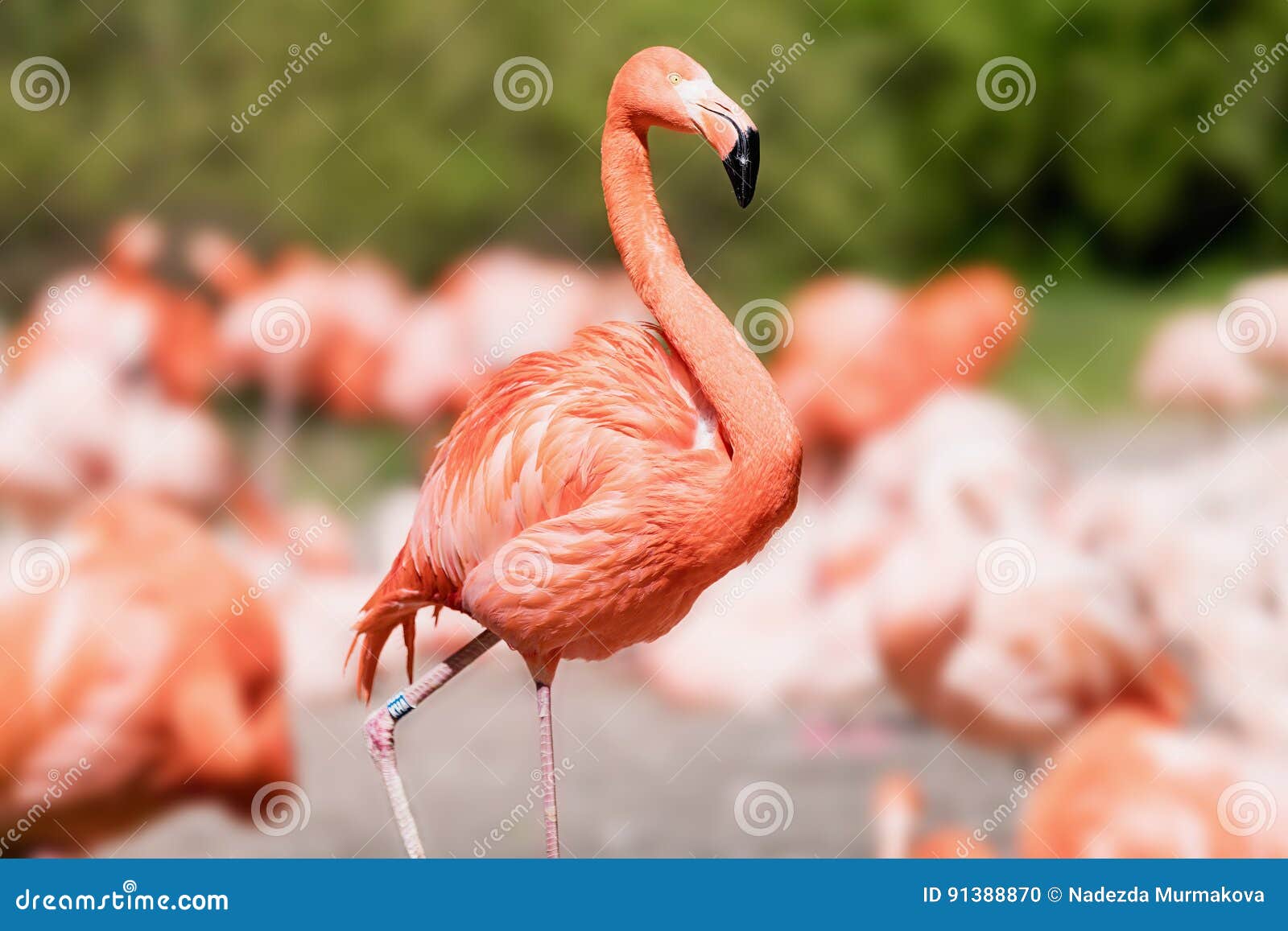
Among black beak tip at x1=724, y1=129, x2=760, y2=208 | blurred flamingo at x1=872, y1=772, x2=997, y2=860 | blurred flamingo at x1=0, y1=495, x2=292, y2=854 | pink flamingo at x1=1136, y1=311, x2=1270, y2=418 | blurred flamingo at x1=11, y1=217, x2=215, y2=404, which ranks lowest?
blurred flamingo at x1=0, y1=495, x2=292, y2=854

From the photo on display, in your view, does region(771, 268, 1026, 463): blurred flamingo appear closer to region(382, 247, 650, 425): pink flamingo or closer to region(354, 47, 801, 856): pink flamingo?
region(382, 247, 650, 425): pink flamingo

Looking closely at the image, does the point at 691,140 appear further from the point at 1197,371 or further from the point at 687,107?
the point at 1197,371

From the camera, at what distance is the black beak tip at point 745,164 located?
1.85 metres

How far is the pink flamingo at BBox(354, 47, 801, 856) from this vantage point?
1.94m

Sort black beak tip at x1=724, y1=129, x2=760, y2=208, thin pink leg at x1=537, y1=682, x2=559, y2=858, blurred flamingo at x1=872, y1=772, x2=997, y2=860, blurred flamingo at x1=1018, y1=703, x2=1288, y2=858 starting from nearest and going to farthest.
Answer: black beak tip at x1=724, y1=129, x2=760, y2=208 → thin pink leg at x1=537, y1=682, x2=559, y2=858 → blurred flamingo at x1=1018, y1=703, x2=1288, y2=858 → blurred flamingo at x1=872, y1=772, x2=997, y2=860

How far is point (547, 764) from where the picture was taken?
2.18 m

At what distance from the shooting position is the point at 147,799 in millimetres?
3092

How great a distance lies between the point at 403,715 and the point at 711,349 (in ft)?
2.79

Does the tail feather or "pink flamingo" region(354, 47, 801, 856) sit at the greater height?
"pink flamingo" region(354, 47, 801, 856)

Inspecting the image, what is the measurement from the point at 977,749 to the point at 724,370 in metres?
1.67

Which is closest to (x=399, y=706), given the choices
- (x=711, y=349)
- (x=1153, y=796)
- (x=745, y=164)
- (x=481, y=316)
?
(x=711, y=349)

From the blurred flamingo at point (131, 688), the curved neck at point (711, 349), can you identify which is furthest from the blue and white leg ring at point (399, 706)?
the blurred flamingo at point (131, 688)

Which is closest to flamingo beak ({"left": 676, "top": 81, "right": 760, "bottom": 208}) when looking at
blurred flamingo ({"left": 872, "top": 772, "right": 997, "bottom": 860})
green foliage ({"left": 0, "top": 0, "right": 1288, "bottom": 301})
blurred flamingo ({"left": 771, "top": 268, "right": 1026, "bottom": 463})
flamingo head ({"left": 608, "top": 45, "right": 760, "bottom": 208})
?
flamingo head ({"left": 608, "top": 45, "right": 760, "bottom": 208})

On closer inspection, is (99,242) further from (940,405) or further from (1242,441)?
(1242,441)
